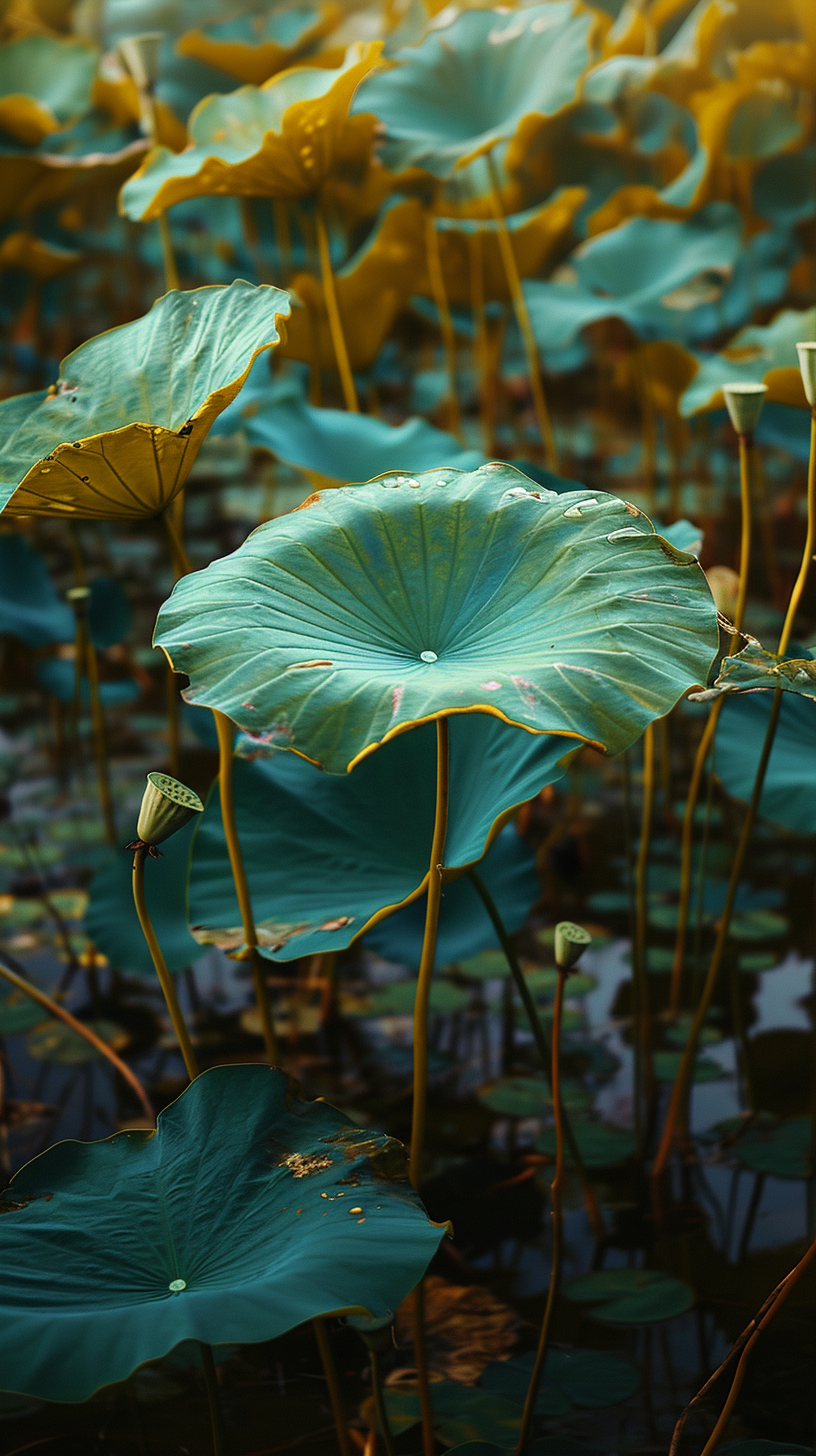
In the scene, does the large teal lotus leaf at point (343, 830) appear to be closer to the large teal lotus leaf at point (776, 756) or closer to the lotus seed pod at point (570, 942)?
the lotus seed pod at point (570, 942)

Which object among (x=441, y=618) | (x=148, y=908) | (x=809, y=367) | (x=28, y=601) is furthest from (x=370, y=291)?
(x=441, y=618)

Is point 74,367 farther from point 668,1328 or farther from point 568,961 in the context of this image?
point 668,1328

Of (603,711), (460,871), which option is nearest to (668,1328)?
(460,871)

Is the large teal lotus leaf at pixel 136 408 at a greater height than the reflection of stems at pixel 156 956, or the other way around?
the large teal lotus leaf at pixel 136 408

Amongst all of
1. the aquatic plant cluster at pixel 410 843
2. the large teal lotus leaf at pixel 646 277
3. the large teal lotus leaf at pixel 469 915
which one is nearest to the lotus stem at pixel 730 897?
the aquatic plant cluster at pixel 410 843

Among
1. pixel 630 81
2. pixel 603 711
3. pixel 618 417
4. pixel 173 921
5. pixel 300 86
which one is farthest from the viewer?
pixel 618 417

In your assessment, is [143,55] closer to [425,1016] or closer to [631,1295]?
[425,1016]
